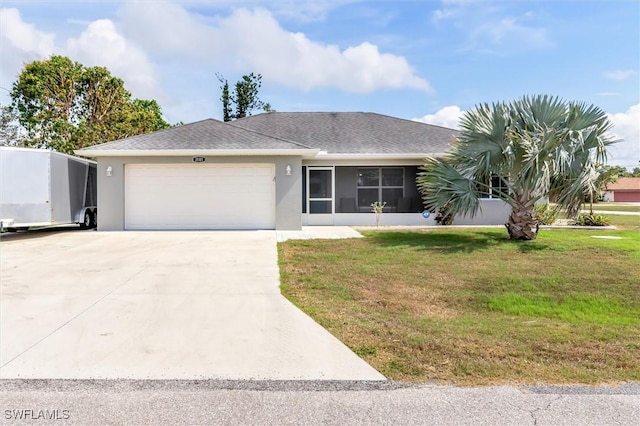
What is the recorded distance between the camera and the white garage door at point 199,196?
47.1ft

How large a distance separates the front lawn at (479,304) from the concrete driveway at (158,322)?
1.64 feet

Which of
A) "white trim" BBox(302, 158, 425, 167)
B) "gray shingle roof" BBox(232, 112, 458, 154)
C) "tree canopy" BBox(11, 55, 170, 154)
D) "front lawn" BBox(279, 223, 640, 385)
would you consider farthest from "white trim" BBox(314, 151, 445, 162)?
"tree canopy" BBox(11, 55, 170, 154)

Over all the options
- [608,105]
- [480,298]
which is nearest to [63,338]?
[480,298]

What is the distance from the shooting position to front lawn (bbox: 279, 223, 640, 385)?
3900mm

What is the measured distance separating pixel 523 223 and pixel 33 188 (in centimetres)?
1369

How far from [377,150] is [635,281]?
10417mm

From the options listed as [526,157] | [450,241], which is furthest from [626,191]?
[450,241]

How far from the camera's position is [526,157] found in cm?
1013

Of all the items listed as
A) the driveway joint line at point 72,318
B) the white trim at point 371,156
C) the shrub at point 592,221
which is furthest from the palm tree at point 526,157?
the driveway joint line at point 72,318

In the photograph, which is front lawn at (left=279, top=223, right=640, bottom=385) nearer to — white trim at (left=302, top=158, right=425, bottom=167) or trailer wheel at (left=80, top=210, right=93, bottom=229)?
white trim at (left=302, top=158, right=425, bottom=167)

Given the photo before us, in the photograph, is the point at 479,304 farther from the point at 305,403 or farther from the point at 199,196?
the point at 199,196

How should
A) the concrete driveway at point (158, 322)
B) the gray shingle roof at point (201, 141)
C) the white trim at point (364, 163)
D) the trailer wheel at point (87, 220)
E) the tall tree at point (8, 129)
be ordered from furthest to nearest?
the tall tree at point (8, 129), the white trim at point (364, 163), the trailer wheel at point (87, 220), the gray shingle roof at point (201, 141), the concrete driveway at point (158, 322)

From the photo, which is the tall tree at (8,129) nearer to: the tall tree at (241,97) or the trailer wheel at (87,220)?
the tall tree at (241,97)

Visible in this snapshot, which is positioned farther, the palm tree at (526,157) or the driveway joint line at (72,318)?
the palm tree at (526,157)
